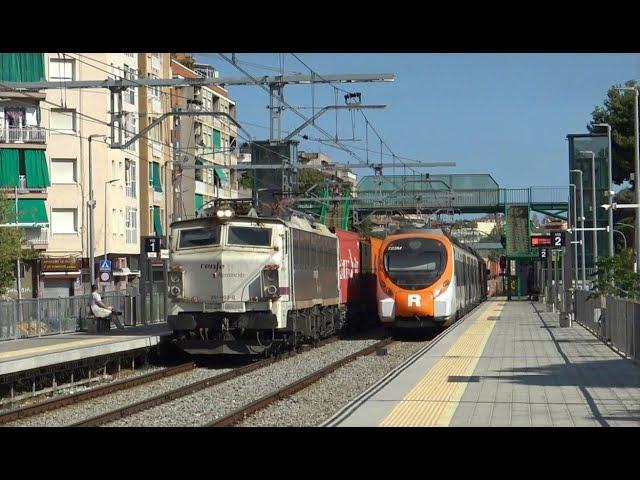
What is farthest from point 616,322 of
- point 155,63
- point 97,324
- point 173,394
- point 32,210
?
point 155,63

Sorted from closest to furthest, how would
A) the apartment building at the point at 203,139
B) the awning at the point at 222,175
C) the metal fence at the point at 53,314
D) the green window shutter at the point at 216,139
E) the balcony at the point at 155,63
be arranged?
the metal fence at the point at 53,314 → the balcony at the point at 155,63 → the apartment building at the point at 203,139 → the awning at the point at 222,175 → the green window shutter at the point at 216,139

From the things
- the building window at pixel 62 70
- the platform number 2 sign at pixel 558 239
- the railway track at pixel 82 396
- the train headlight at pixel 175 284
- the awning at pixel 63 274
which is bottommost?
the railway track at pixel 82 396

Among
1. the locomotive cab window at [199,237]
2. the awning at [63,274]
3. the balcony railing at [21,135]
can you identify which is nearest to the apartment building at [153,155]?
the awning at [63,274]

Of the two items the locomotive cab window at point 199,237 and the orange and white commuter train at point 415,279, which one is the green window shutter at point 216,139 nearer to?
the orange and white commuter train at point 415,279

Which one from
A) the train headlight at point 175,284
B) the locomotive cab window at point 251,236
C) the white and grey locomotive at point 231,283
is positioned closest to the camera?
the white and grey locomotive at point 231,283

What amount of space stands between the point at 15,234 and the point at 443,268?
23939 millimetres

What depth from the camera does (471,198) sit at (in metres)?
67.3

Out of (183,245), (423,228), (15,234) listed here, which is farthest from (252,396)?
(15,234)

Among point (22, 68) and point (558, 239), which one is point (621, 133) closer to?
point (558, 239)

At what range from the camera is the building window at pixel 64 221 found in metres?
58.6

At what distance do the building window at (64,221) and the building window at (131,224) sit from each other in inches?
180

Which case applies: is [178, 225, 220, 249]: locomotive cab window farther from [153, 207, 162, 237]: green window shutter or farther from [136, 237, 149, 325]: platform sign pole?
[153, 207, 162, 237]: green window shutter

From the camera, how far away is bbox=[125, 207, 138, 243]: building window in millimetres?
63031
